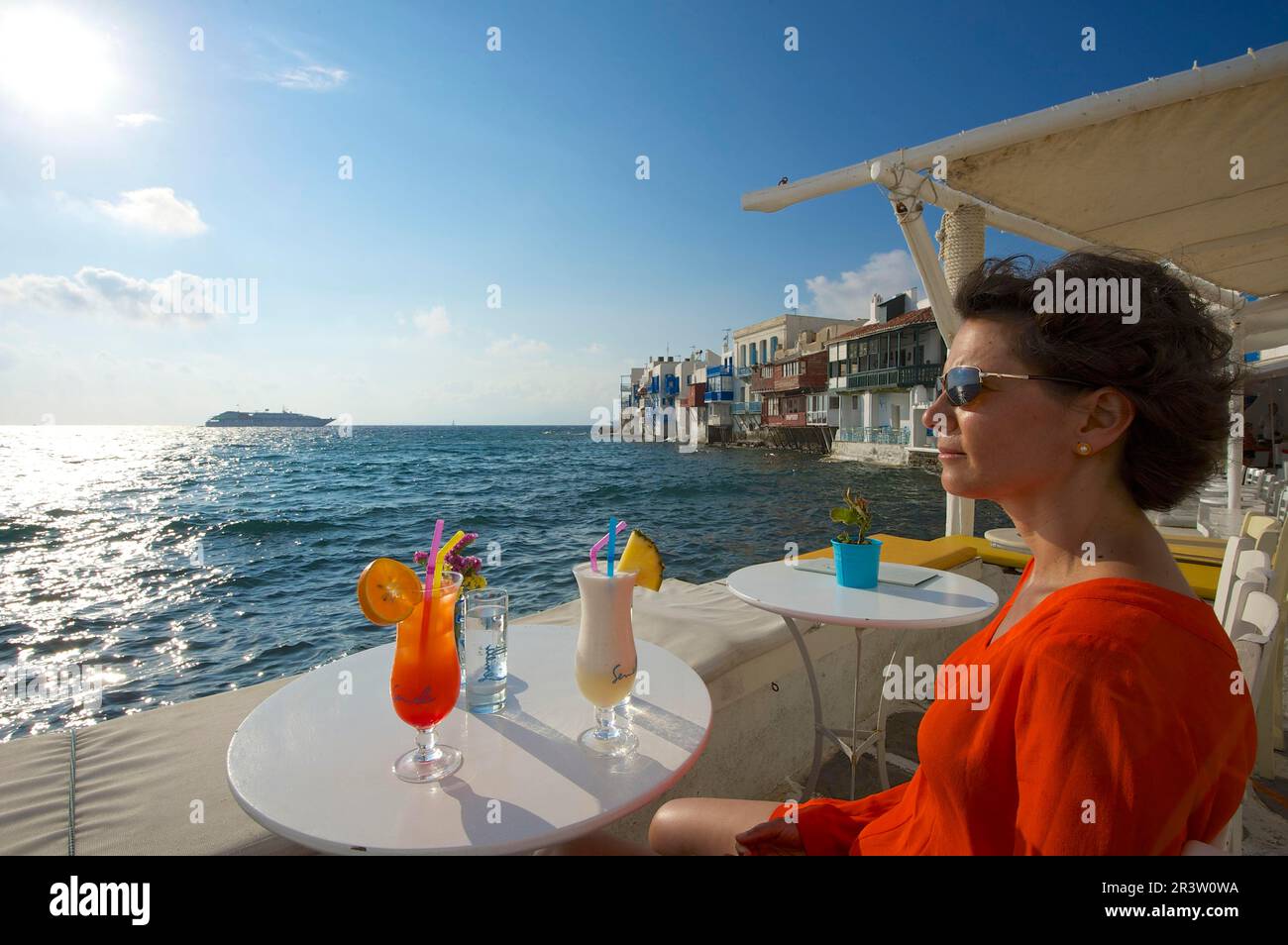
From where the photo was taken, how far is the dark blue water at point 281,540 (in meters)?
6.99

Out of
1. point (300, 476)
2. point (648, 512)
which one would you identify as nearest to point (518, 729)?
point (648, 512)

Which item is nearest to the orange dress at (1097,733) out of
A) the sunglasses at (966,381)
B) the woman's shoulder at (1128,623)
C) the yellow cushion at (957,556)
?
the woman's shoulder at (1128,623)

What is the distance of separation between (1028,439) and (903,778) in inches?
84.4

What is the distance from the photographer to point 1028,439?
96 cm

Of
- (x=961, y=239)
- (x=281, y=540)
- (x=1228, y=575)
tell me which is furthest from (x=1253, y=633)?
(x=281, y=540)

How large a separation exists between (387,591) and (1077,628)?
3.13 ft

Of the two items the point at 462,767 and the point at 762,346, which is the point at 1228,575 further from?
the point at 762,346

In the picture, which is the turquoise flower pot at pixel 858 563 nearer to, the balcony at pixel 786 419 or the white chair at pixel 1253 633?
the white chair at pixel 1253 633

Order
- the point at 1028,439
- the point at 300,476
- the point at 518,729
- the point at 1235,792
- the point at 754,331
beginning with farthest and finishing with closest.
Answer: the point at 754,331, the point at 300,476, the point at 518,729, the point at 1028,439, the point at 1235,792

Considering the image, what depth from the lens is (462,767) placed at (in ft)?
3.25

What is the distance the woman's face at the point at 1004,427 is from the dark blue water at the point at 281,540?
674cm

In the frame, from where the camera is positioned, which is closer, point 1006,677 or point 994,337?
point 1006,677

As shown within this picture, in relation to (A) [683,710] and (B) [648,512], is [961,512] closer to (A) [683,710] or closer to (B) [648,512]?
(A) [683,710]

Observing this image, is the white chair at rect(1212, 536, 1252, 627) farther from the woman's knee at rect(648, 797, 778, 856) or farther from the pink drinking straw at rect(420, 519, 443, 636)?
the pink drinking straw at rect(420, 519, 443, 636)
